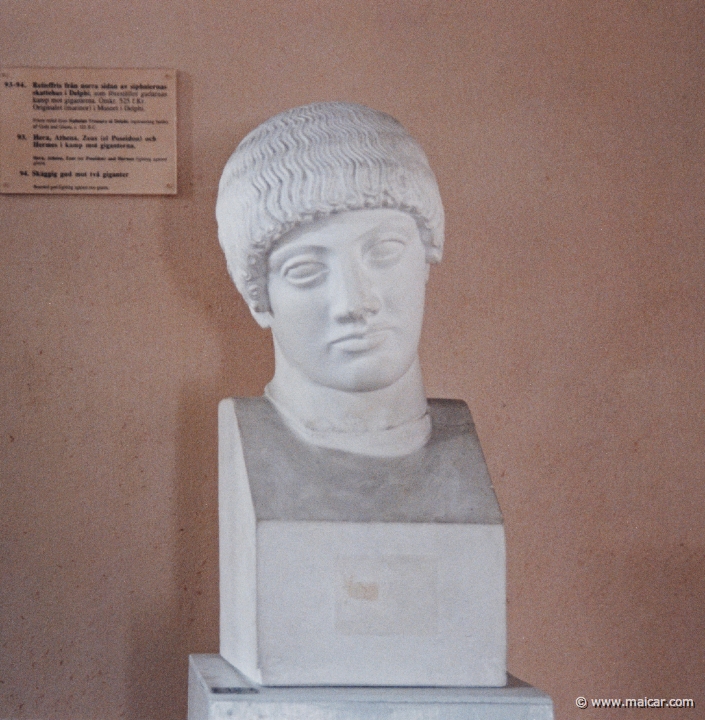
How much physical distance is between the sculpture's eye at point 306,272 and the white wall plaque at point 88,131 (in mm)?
896

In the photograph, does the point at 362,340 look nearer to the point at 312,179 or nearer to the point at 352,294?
the point at 352,294

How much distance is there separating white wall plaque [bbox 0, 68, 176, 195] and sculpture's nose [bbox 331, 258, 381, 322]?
0.98 m

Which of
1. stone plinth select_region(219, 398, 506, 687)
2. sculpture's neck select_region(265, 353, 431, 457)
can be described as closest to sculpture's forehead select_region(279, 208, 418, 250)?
sculpture's neck select_region(265, 353, 431, 457)

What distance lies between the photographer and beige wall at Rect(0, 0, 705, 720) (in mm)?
3482

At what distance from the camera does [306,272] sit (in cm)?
275

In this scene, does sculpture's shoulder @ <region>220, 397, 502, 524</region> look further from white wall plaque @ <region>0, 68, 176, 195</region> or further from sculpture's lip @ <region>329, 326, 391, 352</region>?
white wall plaque @ <region>0, 68, 176, 195</region>

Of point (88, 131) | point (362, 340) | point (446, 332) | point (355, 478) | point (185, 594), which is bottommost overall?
point (185, 594)

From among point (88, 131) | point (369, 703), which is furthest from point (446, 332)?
point (369, 703)

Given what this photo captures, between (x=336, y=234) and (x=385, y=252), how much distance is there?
0.11m

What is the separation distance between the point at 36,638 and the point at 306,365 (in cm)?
118

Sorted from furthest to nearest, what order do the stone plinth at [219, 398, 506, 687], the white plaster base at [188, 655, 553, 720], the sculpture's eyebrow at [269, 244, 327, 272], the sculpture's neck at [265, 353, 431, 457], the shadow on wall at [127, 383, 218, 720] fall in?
the shadow on wall at [127, 383, 218, 720] → the sculpture's neck at [265, 353, 431, 457] → the sculpture's eyebrow at [269, 244, 327, 272] → the stone plinth at [219, 398, 506, 687] → the white plaster base at [188, 655, 553, 720]

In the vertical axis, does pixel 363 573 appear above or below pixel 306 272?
below

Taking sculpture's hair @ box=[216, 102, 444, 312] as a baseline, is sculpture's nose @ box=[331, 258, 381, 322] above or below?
below

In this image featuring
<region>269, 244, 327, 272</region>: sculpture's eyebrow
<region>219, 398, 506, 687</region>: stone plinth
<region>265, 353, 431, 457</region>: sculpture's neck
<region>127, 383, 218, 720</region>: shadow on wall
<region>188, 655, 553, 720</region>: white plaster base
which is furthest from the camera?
<region>127, 383, 218, 720</region>: shadow on wall
